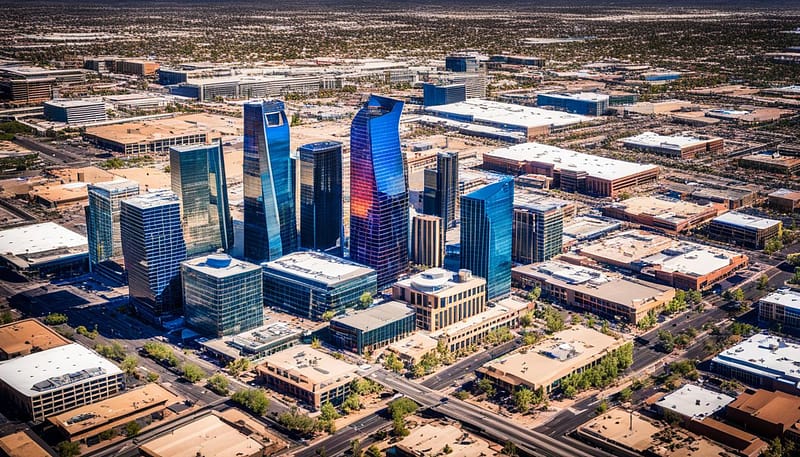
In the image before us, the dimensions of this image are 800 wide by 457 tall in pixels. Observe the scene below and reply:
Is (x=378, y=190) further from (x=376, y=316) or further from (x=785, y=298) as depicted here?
(x=785, y=298)

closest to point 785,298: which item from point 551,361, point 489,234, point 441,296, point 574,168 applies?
point 551,361

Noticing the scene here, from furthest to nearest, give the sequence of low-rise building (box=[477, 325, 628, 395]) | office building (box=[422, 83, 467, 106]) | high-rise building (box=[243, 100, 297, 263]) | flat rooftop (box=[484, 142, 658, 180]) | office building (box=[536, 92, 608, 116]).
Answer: office building (box=[422, 83, 467, 106]) < office building (box=[536, 92, 608, 116]) < flat rooftop (box=[484, 142, 658, 180]) < high-rise building (box=[243, 100, 297, 263]) < low-rise building (box=[477, 325, 628, 395])

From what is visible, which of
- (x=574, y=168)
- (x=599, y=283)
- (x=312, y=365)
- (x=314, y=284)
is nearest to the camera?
(x=312, y=365)

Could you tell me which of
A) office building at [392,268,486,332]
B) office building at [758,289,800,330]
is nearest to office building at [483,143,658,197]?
office building at [758,289,800,330]

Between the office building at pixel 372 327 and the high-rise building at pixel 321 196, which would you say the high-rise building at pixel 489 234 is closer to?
the office building at pixel 372 327

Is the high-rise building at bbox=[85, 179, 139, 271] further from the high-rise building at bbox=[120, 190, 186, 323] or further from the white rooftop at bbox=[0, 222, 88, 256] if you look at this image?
the high-rise building at bbox=[120, 190, 186, 323]

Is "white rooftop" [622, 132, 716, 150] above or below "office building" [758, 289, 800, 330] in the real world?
above
